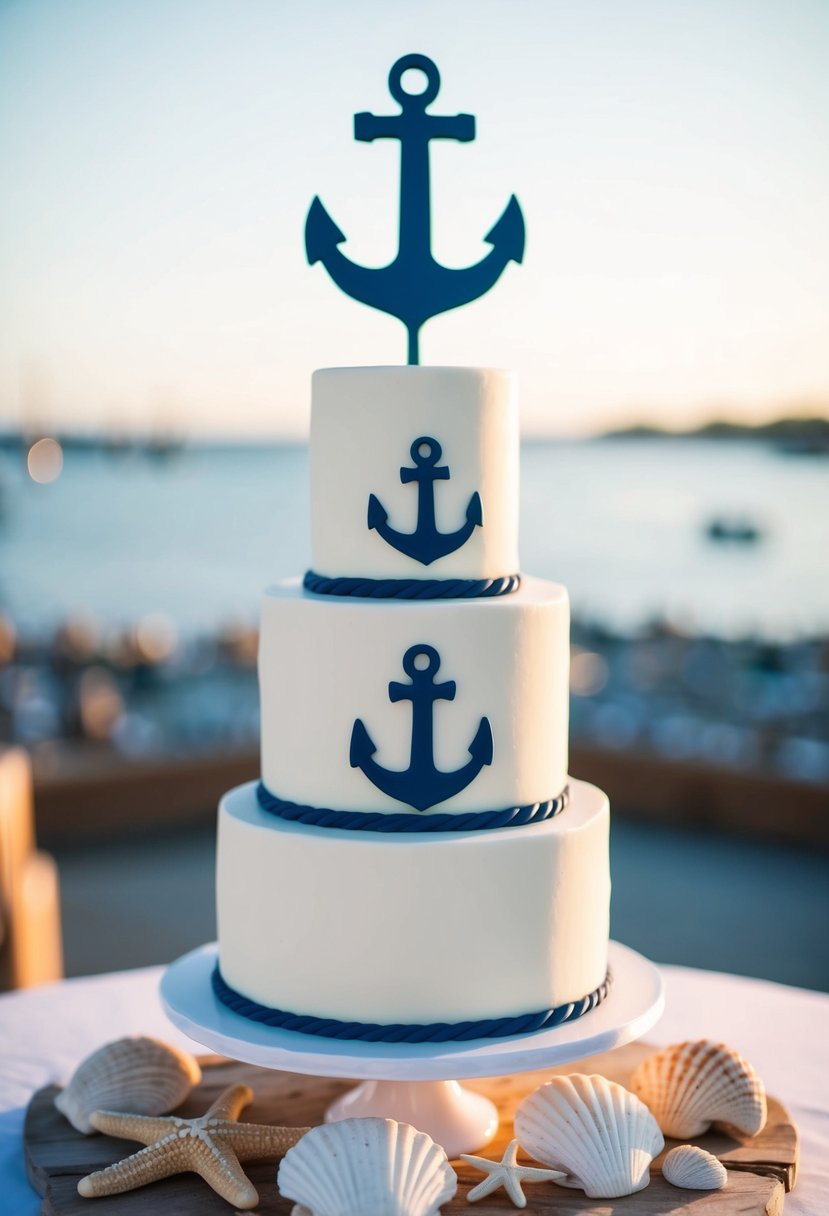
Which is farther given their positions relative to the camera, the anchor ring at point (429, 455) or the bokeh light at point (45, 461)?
the bokeh light at point (45, 461)

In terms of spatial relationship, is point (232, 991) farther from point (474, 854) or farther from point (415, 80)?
point (415, 80)

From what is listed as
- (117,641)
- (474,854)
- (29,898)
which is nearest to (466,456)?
(474,854)

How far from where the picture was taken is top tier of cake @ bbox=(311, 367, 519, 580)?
1.77m

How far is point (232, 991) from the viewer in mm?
1883

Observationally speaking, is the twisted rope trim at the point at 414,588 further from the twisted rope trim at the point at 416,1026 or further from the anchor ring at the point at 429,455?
the twisted rope trim at the point at 416,1026

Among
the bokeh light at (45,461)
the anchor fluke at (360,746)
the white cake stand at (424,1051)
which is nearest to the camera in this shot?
the white cake stand at (424,1051)

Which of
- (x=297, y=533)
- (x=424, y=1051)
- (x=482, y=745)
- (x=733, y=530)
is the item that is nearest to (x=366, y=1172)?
(x=424, y=1051)

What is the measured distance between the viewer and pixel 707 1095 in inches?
73.3

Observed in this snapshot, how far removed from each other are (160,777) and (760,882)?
9.38 ft

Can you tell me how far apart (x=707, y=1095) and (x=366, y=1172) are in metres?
0.56

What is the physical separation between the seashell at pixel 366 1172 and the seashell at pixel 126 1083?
38cm

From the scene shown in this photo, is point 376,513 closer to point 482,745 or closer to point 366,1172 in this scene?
point 482,745

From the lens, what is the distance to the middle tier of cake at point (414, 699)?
5.73 feet

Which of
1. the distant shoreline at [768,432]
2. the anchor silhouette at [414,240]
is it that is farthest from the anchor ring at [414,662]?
the distant shoreline at [768,432]
